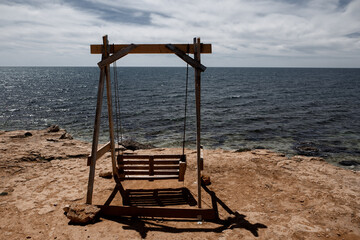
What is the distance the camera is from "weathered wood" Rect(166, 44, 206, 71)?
6.60 metres

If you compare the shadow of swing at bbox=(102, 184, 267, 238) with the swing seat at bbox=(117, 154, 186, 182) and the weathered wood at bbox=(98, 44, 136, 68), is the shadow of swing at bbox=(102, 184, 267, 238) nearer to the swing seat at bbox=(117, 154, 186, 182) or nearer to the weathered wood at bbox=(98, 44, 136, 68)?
the swing seat at bbox=(117, 154, 186, 182)

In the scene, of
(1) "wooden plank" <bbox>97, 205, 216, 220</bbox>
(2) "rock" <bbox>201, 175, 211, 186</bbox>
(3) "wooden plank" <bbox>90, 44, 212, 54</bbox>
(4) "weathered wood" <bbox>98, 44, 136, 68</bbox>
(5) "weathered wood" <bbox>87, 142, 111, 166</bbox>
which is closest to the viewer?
(1) "wooden plank" <bbox>97, 205, 216, 220</bbox>

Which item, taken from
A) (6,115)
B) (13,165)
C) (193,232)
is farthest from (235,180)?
(6,115)

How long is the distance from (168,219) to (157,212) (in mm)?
337

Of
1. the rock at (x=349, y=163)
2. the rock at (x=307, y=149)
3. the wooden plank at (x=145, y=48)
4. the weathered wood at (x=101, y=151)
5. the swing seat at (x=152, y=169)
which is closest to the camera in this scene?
the wooden plank at (x=145, y=48)

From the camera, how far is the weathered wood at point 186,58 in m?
6.60

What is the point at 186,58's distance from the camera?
672 centimetres

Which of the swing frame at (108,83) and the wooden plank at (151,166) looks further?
the wooden plank at (151,166)

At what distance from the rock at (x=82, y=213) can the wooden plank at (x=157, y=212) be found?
0.27 meters

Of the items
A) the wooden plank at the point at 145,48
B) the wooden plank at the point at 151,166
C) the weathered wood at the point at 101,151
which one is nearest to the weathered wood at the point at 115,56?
the wooden plank at the point at 145,48

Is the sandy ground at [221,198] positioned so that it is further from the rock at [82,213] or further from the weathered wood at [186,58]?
the weathered wood at [186,58]

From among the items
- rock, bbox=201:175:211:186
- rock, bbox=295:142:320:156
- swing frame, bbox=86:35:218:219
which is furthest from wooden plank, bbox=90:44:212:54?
rock, bbox=295:142:320:156

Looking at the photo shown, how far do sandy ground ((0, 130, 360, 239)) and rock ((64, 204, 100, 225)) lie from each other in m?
0.19

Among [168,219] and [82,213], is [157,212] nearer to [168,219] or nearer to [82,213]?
[168,219]
